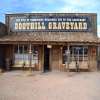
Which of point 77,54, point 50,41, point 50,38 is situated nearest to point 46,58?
point 50,38

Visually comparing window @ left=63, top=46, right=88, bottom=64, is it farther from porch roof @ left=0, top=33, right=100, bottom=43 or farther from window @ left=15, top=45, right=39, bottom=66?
window @ left=15, top=45, right=39, bottom=66

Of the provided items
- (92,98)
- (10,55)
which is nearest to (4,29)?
(10,55)

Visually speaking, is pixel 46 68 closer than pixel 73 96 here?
No

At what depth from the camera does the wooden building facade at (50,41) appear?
874 inches

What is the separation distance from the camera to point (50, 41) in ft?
71.4

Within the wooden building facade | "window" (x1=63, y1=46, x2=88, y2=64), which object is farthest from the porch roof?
"window" (x1=63, y1=46, x2=88, y2=64)

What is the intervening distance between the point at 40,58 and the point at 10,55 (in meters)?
2.53

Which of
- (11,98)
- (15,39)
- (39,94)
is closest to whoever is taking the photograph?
(11,98)

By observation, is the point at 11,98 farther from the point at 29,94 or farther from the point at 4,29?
the point at 4,29

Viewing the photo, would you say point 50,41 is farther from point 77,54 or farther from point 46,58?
point 46,58

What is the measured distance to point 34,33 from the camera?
2434 cm

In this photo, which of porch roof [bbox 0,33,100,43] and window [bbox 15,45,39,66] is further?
window [bbox 15,45,39,66]

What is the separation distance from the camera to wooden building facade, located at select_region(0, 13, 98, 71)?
22188 mm

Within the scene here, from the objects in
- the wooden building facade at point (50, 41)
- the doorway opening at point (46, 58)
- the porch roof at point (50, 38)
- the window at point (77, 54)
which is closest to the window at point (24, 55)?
the wooden building facade at point (50, 41)
